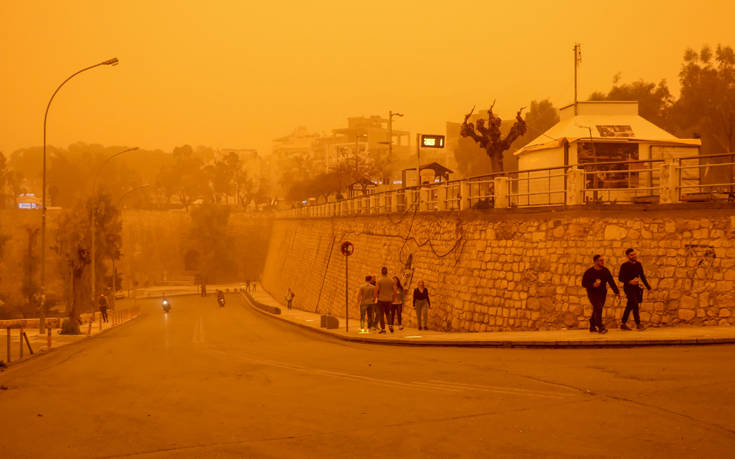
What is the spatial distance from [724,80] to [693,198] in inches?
1532

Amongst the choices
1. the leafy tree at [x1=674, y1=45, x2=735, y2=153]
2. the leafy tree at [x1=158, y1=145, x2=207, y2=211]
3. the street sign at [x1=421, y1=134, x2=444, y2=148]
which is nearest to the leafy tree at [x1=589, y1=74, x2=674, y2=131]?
the leafy tree at [x1=674, y1=45, x2=735, y2=153]

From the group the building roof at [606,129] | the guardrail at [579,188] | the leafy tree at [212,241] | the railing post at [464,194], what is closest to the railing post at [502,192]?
the guardrail at [579,188]

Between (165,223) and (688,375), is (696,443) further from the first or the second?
(165,223)

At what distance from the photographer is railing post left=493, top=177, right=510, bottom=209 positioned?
741 inches

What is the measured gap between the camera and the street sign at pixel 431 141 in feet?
118

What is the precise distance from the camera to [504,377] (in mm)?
10453

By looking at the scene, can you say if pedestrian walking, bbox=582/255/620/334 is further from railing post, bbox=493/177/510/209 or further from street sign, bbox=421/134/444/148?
street sign, bbox=421/134/444/148

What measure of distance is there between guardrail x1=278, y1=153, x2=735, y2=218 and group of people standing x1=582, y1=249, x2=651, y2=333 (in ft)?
6.53

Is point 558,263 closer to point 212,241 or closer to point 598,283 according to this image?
point 598,283

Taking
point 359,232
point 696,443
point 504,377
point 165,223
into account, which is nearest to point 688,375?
point 504,377

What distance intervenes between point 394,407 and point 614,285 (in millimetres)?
6660

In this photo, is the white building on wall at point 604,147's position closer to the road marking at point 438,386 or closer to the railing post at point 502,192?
the railing post at point 502,192

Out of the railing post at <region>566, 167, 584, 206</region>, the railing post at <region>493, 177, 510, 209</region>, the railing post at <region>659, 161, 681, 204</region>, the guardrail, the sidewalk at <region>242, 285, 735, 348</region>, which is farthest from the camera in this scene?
the railing post at <region>493, 177, 510, 209</region>

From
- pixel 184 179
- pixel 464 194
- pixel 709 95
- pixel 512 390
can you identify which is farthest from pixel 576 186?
pixel 184 179
